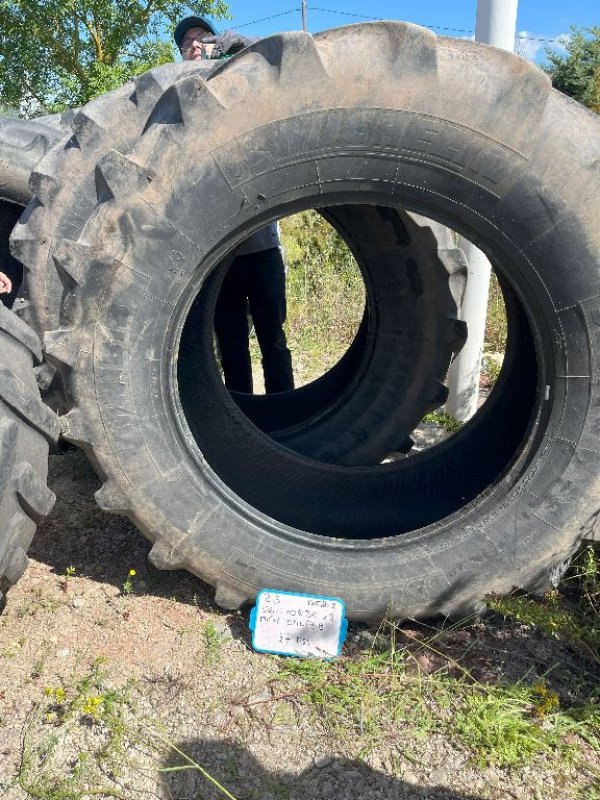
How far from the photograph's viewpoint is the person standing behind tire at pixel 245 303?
4.01 metres

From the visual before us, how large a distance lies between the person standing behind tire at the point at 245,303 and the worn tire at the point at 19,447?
6.56 ft

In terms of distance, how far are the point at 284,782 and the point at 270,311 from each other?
2.81 m

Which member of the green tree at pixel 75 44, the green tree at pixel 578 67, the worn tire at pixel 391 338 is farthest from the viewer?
the green tree at pixel 578 67

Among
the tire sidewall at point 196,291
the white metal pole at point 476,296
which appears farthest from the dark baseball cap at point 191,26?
the tire sidewall at point 196,291

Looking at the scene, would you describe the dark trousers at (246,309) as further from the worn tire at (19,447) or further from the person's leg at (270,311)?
the worn tire at (19,447)

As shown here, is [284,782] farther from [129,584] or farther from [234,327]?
[234,327]

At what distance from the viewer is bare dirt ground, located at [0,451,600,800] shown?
5.77 ft

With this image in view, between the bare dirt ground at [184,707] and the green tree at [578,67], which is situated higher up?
the green tree at [578,67]

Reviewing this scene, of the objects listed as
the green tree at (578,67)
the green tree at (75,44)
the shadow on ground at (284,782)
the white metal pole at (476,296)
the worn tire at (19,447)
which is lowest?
the shadow on ground at (284,782)

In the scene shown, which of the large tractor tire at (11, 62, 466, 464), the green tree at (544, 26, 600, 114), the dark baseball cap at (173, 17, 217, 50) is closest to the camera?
the large tractor tire at (11, 62, 466, 464)

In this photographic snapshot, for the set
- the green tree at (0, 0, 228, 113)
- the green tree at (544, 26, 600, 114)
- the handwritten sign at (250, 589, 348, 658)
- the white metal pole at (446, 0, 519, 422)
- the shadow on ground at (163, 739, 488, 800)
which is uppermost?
the green tree at (544, 26, 600, 114)

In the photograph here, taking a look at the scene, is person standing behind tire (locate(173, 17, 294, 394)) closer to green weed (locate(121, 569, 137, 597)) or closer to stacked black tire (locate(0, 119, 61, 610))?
green weed (locate(121, 569, 137, 597))

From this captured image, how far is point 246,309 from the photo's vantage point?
4.20 m

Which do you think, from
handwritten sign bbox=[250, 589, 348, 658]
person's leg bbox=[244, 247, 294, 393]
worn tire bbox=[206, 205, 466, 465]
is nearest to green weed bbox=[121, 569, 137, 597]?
handwritten sign bbox=[250, 589, 348, 658]
